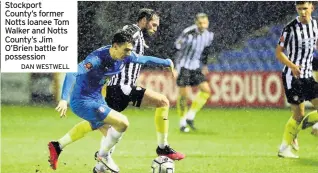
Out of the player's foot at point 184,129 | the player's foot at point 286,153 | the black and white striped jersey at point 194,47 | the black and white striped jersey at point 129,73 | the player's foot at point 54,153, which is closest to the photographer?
the player's foot at point 54,153

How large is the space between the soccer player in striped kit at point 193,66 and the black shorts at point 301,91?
2605 millimetres

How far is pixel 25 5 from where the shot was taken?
6.75 meters

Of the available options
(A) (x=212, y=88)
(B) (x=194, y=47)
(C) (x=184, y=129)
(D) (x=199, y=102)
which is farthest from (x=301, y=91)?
(A) (x=212, y=88)

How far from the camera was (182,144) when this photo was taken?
26.8 feet

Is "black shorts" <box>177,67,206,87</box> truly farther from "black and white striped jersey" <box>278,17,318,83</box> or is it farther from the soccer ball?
the soccer ball

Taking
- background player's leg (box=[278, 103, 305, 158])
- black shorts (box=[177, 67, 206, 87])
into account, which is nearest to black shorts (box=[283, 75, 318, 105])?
background player's leg (box=[278, 103, 305, 158])

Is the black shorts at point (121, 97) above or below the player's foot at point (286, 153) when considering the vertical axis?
above

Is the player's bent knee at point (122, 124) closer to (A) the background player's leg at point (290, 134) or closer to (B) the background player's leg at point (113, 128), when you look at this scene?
(B) the background player's leg at point (113, 128)

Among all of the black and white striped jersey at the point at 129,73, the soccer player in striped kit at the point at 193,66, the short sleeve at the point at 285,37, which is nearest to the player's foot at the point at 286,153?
the short sleeve at the point at 285,37

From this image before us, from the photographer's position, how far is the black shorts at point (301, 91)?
6.89 metres

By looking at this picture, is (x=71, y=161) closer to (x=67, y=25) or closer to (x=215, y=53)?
(x=67, y=25)

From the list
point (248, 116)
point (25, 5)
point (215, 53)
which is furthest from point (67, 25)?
point (215, 53)

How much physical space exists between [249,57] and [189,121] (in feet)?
11.5

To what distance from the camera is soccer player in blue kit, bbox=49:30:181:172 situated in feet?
19.0
